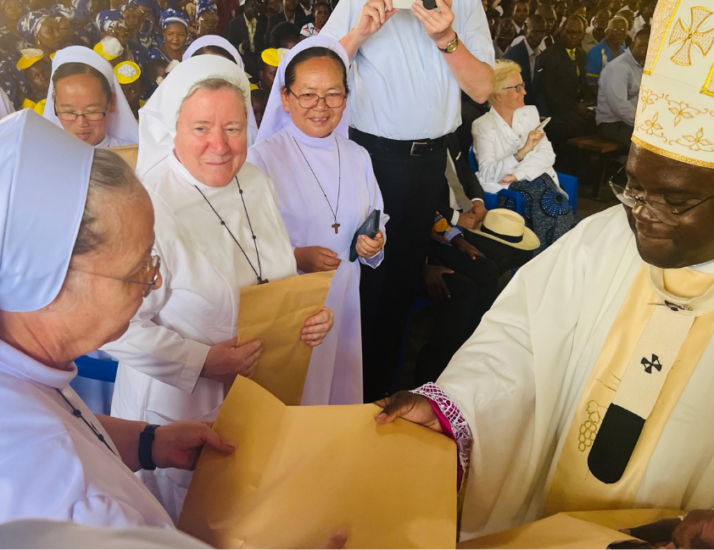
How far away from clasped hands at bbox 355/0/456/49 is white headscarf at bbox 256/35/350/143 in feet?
0.94

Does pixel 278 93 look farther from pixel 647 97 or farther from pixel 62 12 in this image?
pixel 62 12

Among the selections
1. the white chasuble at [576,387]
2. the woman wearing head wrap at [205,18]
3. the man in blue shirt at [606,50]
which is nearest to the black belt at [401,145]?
the white chasuble at [576,387]

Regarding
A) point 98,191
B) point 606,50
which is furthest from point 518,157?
point 606,50

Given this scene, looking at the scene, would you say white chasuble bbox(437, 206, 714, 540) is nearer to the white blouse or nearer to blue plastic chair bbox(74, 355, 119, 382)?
blue plastic chair bbox(74, 355, 119, 382)

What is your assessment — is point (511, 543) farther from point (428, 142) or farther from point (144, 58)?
point (144, 58)

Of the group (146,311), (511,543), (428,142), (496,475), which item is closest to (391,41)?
(428,142)

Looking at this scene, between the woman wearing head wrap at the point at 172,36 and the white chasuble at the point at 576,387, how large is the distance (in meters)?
4.46

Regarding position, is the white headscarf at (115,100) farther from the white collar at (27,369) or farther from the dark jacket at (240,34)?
the dark jacket at (240,34)

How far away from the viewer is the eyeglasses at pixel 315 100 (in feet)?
8.30

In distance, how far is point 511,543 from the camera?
46.4 inches

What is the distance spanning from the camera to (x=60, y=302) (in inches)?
35.1

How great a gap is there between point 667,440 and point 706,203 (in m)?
0.61

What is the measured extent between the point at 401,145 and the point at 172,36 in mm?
2969

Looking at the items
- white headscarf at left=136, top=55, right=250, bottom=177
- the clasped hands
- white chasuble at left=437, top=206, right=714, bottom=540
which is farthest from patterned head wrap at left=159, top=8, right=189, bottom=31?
white chasuble at left=437, top=206, right=714, bottom=540
